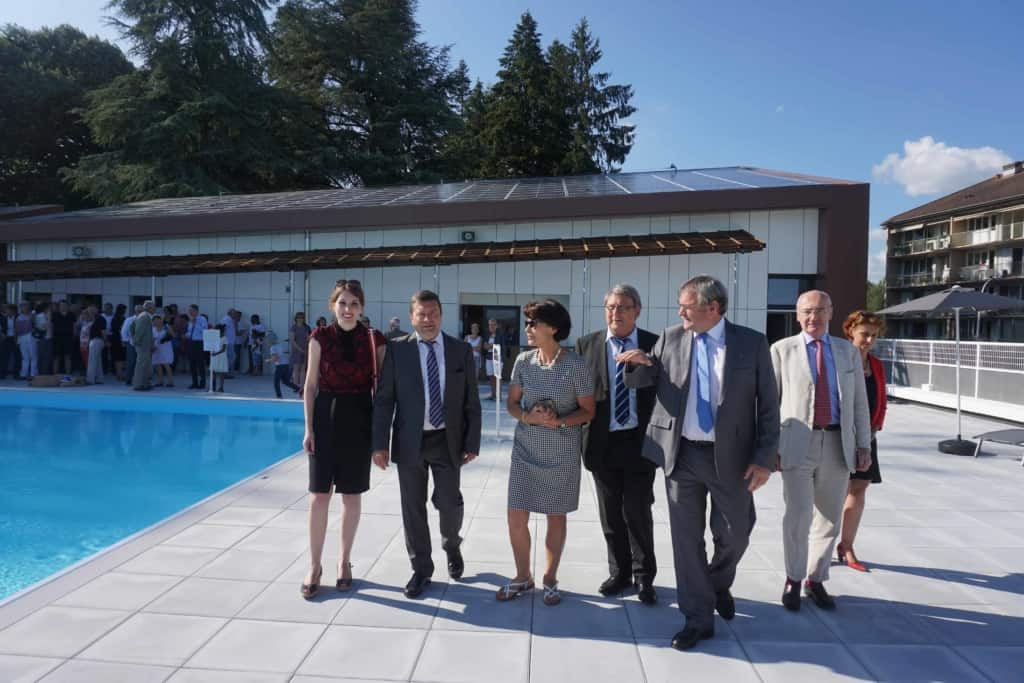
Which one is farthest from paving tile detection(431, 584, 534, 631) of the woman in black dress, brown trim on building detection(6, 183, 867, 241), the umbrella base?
brown trim on building detection(6, 183, 867, 241)

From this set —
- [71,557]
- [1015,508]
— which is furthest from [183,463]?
[1015,508]

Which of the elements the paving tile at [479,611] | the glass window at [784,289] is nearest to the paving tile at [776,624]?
the paving tile at [479,611]

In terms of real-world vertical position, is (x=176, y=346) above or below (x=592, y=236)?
below

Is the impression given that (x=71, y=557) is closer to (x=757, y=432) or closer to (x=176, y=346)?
(x=757, y=432)

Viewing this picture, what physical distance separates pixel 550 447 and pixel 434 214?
12.3 m

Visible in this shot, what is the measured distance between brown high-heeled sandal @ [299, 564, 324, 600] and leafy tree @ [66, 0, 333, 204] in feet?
84.7

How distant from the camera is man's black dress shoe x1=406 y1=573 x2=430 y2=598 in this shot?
12.6ft

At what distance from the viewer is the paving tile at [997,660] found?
9.98ft

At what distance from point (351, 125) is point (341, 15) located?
538 centimetres

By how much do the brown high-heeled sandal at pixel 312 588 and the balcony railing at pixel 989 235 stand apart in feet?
165

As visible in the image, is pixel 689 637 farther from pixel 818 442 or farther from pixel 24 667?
pixel 24 667

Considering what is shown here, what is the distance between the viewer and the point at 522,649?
3215 mm

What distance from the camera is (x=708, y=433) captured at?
3.36m

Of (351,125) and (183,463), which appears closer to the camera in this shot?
(183,463)
